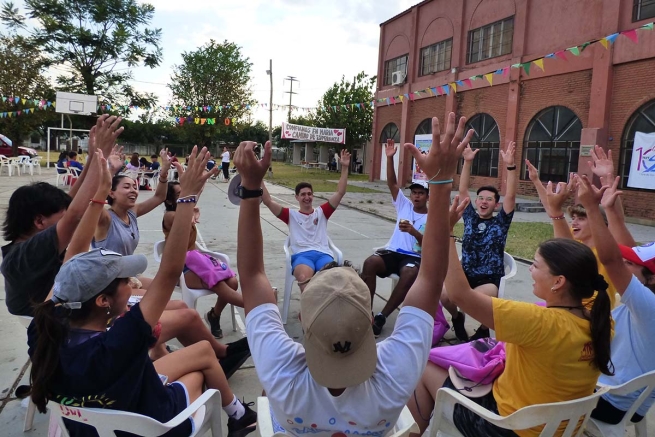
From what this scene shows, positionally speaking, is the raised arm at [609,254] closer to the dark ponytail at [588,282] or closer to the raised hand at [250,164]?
the dark ponytail at [588,282]

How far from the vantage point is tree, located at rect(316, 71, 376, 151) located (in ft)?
107

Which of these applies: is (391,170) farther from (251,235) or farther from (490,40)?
(490,40)

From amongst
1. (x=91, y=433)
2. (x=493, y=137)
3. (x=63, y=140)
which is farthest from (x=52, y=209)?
(x=63, y=140)

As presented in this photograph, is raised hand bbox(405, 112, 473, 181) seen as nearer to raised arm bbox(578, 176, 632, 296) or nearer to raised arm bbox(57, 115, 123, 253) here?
raised arm bbox(578, 176, 632, 296)

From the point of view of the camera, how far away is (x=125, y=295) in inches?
75.2

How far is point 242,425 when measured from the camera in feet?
8.59

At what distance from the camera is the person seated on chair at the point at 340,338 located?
1338 mm

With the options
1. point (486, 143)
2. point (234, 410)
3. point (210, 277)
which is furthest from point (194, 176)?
point (486, 143)

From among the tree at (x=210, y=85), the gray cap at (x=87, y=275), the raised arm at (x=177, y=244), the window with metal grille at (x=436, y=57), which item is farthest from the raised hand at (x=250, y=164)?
the tree at (x=210, y=85)

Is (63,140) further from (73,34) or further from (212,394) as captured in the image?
(212,394)

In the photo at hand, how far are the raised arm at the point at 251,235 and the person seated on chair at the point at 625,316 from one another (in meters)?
1.50

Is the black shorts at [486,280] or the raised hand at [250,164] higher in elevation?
the raised hand at [250,164]

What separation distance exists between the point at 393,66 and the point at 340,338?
2533cm

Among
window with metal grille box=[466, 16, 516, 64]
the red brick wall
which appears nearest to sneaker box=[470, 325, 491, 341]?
the red brick wall
